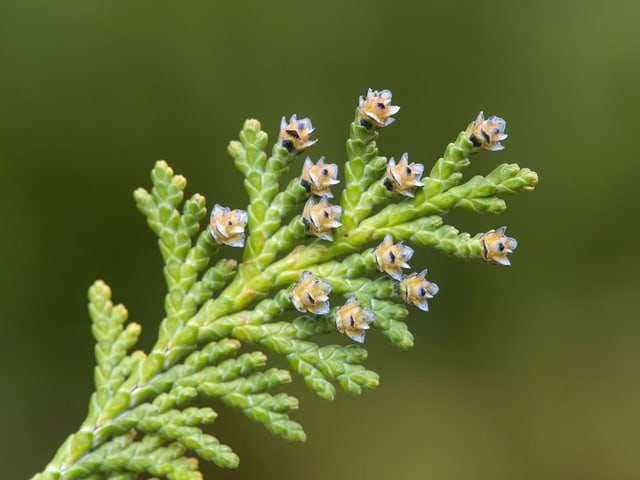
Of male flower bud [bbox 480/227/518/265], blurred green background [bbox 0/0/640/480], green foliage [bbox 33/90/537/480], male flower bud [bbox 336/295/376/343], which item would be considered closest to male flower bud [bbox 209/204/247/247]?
green foliage [bbox 33/90/537/480]

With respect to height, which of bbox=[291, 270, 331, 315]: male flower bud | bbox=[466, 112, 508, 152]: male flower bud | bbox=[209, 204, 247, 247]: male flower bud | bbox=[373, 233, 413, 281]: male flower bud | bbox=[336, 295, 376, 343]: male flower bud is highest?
bbox=[466, 112, 508, 152]: male flower bud

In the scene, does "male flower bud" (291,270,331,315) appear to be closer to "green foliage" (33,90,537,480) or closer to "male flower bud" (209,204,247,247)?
"green foliage" (33,90,537,480)

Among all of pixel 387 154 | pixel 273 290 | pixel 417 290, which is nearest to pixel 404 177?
pixel 417 290

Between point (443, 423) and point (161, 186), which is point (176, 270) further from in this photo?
point (443, 423)

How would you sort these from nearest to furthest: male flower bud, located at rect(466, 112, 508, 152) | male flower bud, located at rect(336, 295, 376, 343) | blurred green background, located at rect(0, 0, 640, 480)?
male flower bud, located at rect(336, 295, 376, 343) < male flower bud, located at rect(466, 112, 508, 152) < blurred green background, located at rect(0, 0, 640, 480)

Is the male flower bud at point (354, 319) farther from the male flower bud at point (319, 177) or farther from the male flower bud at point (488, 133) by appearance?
the male flower bud at point (488, 133)

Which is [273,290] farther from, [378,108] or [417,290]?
[378,108]

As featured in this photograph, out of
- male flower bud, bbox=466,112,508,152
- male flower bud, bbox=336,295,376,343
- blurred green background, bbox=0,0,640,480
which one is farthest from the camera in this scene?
blurred green background, bbox=0,0,640,480

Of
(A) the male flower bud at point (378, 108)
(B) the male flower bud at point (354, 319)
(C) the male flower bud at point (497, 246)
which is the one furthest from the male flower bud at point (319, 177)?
(C) the male flower bud at point (497, 246)

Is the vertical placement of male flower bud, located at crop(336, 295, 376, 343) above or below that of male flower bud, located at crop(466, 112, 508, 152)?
below
